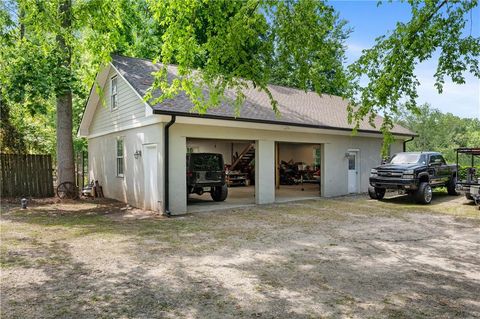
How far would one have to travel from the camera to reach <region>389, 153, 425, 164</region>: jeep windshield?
14.1 metres

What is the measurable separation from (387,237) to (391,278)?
9.80 ft

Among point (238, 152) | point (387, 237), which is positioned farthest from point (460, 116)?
point (387, 237)

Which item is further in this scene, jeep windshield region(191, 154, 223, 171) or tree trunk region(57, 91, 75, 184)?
tree trunk region(57, 91, 75, 184)

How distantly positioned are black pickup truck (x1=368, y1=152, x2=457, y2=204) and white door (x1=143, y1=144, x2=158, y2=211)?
28.9 feet

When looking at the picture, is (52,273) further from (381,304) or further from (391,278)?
(391,278)

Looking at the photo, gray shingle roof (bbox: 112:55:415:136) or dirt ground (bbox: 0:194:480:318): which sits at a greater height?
gray shingle roof (bbox: 112:55:415:136)

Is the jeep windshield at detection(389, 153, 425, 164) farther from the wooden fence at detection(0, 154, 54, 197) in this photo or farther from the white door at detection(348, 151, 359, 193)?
the wooden fence at detection(0, 154, 54, 197)

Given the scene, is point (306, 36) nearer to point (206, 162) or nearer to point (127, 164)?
point (206, 162)

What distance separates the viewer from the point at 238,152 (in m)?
24.4

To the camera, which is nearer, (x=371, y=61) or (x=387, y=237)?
(x=371, y=61)

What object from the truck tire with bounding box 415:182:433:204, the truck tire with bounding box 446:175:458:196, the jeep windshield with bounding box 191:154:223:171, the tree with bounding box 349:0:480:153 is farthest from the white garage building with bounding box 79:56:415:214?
the tree with bounding box 349:0:480:153

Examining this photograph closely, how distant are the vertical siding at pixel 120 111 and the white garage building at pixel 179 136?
0.04 m

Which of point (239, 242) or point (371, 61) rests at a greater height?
point (371, 61)

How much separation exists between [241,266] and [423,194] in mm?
10286
